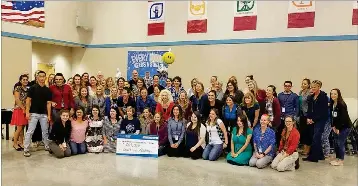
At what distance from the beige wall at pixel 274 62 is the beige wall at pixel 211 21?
12.1 inches

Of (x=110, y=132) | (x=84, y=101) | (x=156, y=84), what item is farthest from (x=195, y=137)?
(x=84, y=101)

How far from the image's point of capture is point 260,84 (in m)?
9.31

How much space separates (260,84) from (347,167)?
167 inches

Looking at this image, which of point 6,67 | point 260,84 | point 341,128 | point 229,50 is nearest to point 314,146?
point 341,128

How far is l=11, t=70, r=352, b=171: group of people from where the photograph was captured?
5320 mm

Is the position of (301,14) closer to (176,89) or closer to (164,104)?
(176,89)

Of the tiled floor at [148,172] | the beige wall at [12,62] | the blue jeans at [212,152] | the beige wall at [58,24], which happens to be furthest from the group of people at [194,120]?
the beige wall at [58,24]

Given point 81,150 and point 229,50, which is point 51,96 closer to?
point 81,150

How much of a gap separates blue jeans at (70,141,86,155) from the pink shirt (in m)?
0.06

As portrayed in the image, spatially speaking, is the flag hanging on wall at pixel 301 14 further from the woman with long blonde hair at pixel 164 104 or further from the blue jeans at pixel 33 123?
→ the blue jeans at pixel 33 123

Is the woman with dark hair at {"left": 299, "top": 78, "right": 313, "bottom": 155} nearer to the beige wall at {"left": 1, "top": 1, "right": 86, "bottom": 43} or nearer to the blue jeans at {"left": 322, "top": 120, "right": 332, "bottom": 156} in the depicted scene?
the blue jeans at {"left": 322, "top": 120, "right": 332, "bottom": 156}

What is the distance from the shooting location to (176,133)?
5.78 metres

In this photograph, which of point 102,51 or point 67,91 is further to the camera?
point 102,51

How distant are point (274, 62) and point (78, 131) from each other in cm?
552
